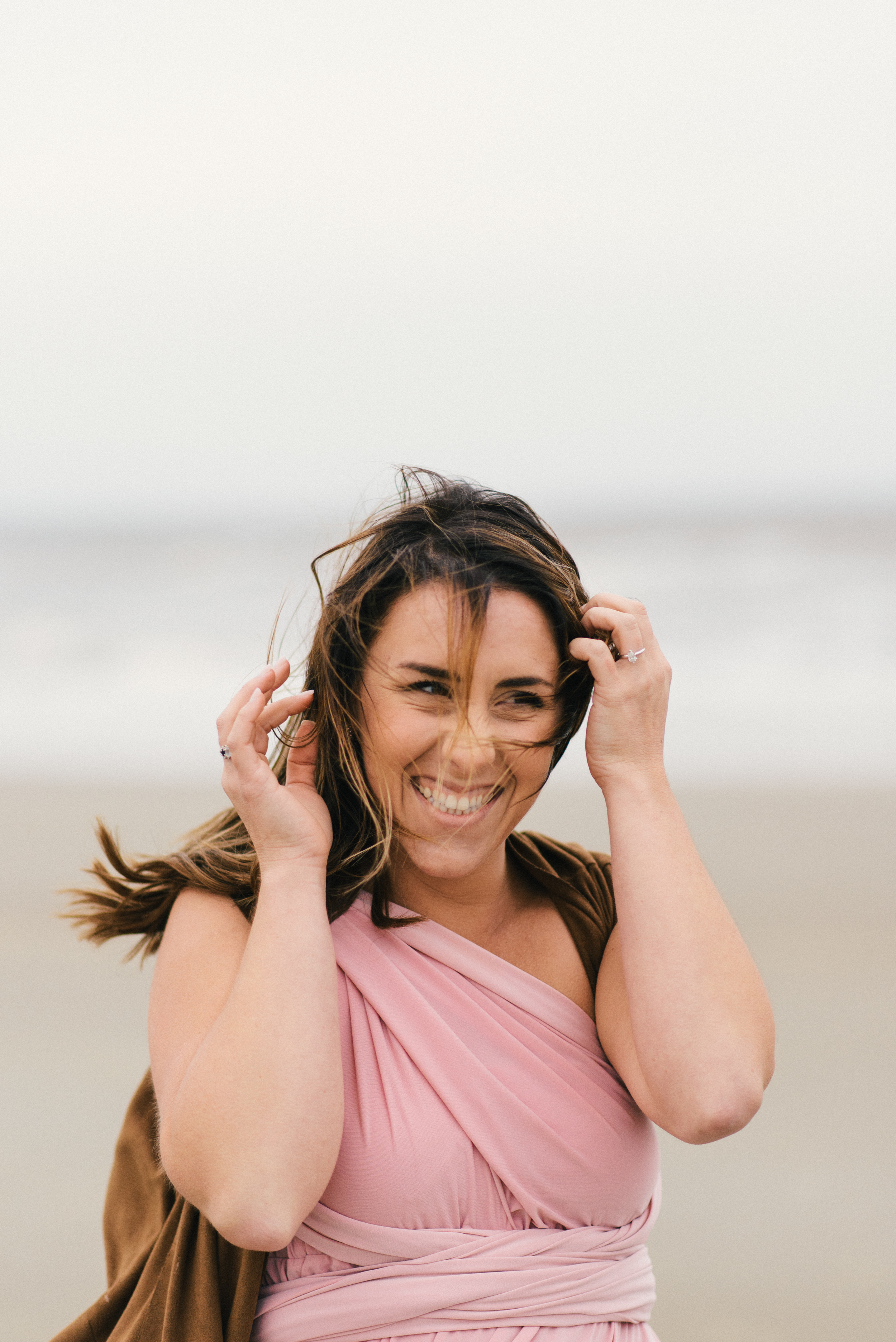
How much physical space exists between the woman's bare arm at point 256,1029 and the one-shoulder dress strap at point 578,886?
1.52 feet

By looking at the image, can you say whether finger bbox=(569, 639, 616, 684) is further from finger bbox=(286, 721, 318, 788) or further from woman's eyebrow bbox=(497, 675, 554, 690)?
finger bbox=(286, 721, 318, 788)

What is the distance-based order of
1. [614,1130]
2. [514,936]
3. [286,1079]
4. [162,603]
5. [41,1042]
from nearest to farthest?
[286,1079] < [614,1130] < [514,936] < [41,1042] < [162,603]

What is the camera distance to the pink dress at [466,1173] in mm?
1931

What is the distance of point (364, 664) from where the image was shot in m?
2.12

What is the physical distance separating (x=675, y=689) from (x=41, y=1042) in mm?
7109

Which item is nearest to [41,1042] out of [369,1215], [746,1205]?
[746,1205]

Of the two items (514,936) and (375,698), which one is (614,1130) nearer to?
(514,936)

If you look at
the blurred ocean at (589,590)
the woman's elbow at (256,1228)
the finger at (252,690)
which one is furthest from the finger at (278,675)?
the blurred ocean at (589,590)

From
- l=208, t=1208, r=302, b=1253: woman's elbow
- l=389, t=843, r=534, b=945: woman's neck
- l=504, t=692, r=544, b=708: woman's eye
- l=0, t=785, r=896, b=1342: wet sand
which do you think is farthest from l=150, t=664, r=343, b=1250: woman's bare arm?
l=0, t=785, r=896, b=1342: wet sand

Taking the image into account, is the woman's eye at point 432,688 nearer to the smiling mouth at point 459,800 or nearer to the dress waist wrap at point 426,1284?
the smiling mouth at point 459,800

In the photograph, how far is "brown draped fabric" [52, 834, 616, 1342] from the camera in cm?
196

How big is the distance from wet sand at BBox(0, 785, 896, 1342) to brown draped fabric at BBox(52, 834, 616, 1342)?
2125 millimetres

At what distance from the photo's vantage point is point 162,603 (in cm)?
1520

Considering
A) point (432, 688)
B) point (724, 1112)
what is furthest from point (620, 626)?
point (724, 1112)
